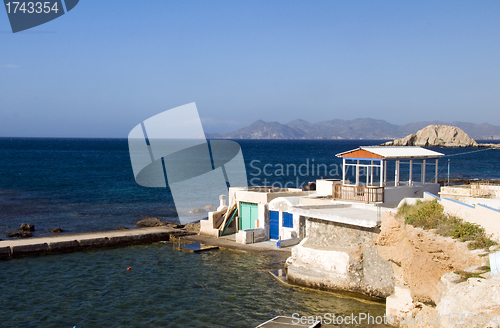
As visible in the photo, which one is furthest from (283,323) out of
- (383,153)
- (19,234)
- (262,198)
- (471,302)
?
(19,234)

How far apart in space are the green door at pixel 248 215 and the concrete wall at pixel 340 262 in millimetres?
7650

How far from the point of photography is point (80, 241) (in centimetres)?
2358

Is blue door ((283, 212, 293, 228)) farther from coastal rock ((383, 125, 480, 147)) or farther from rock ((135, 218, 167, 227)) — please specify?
coastal rock ((383, 125, 480, 147))

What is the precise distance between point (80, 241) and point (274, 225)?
10.7 meters

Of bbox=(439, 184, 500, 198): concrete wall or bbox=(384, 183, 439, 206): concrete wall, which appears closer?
bbox=(439, 184, 500, 198): concrete wall

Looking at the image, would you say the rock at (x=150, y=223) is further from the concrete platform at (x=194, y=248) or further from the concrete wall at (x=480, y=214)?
the concrete wall at (x=480, y=214)

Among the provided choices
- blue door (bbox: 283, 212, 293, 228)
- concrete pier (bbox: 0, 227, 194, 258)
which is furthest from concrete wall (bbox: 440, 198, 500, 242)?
concrete pier (bbox: 0, 227, 194, 258)

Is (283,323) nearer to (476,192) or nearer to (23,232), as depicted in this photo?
(476,192)

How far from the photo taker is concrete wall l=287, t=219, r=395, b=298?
14633mm

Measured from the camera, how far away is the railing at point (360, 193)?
18766mm

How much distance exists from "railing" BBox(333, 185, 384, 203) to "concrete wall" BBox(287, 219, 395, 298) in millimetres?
3439

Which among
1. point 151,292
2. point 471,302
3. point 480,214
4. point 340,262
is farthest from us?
point 151,292

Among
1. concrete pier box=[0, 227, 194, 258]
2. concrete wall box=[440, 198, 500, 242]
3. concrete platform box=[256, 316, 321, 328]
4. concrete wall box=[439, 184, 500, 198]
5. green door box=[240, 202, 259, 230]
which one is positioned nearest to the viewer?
concrete wall box=[440, 198, 500, 242]

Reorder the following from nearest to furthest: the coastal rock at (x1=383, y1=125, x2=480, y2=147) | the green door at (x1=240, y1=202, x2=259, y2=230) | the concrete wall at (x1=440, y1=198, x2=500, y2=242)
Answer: the concrete wall at (x1=440, y1=198, x2=500, y2=242) → the green door at (x1=240, y1=202, x2=259, y2=230) → the coastal rock at (x1=383, y1=125, x2=480, y2=147)
